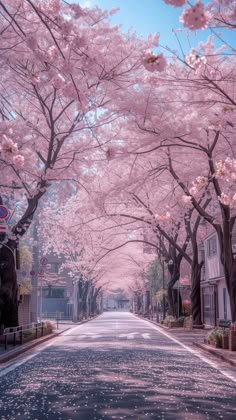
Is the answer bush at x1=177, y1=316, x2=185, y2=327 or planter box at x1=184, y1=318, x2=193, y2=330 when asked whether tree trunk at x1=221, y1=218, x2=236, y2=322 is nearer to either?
planter box at x1=184, y1=318, x2=193, y2=330

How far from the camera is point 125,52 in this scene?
542 inches

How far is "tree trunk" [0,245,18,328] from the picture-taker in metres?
17.7

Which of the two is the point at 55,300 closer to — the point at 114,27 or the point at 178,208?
the point at 178,208

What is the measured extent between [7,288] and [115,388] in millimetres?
9944

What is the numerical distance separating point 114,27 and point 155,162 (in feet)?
26.1

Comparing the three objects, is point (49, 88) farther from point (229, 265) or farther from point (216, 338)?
point (216, 338)

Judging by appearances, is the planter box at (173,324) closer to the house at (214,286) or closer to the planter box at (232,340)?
the house at (214,286)

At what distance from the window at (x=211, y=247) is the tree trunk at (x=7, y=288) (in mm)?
18464

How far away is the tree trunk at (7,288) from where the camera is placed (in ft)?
57.9

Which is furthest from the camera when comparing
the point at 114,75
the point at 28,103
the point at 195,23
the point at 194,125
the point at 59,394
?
the point at 28,103

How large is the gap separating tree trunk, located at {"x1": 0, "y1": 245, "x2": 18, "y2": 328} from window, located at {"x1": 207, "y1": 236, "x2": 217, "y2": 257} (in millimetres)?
18464

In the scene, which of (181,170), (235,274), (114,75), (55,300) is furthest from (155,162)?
(55,300)

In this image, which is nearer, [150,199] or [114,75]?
[114,75]

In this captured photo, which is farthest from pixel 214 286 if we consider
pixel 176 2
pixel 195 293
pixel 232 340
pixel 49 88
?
pixel 176 2
